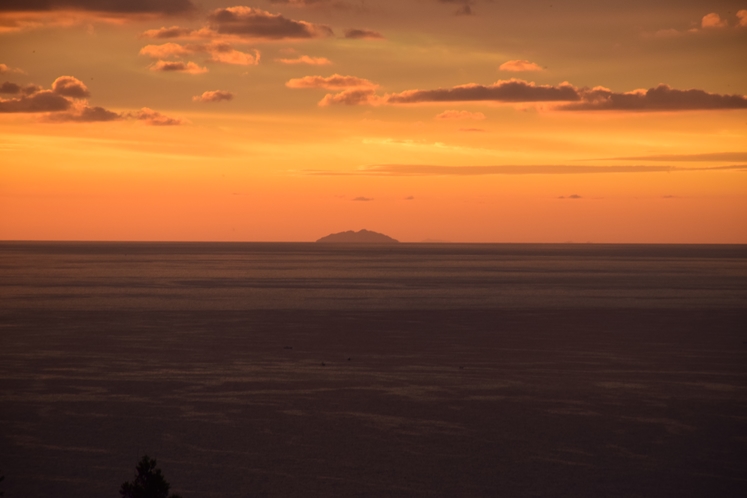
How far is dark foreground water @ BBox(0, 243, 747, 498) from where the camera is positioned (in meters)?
21.7

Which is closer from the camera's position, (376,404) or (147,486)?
(147,486)

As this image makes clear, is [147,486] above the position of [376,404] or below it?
above

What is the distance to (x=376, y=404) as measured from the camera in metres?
29.0

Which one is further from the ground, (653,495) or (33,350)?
(33,350)

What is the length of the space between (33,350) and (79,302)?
29.3 m

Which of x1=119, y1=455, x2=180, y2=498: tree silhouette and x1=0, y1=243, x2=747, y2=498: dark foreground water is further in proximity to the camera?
x1=0, y1=243, x2=747, y2=498: dark foreground water

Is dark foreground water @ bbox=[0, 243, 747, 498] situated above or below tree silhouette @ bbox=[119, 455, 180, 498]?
below

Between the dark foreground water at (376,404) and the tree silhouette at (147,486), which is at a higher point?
the tree silhouette at (147,486)

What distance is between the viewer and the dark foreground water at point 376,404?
21.7 m

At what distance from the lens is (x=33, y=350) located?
40.8 metres

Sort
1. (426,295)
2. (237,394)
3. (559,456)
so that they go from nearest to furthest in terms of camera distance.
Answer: (559,456) < (237,394) < (426,295)

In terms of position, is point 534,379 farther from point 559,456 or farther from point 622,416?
point 559,456

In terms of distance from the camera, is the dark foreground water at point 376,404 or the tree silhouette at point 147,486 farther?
the dark foreground water at point 376,404

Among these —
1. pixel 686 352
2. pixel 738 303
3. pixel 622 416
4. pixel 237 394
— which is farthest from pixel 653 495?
pixel 738 303
